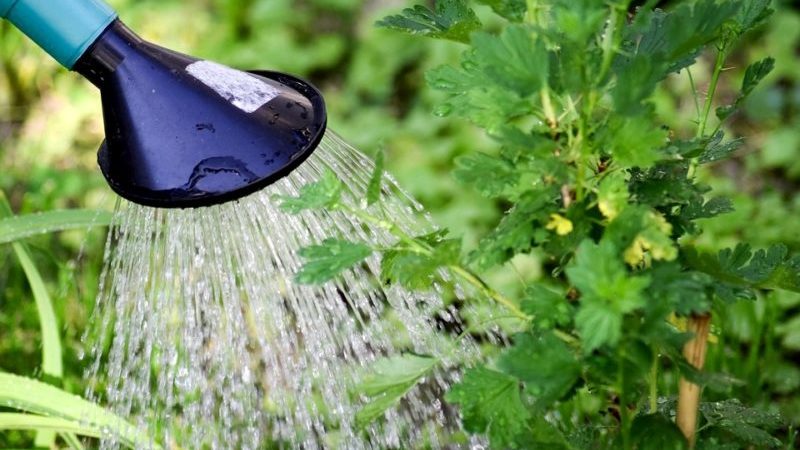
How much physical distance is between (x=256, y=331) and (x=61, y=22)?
0.85 metres

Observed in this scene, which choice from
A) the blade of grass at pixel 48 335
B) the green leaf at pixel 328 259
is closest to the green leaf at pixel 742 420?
the green leaf at pixel 328 259

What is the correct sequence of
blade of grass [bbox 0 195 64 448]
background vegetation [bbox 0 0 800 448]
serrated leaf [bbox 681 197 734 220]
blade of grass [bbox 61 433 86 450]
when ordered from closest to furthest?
serrated leaf [bbox 681 197 734 220], blade of grass [bbox 61 433 86 450], blade of grass [bbox 0 195 64 448], background vegetation [bbox 0 0 800 448]

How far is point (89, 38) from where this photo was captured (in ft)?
4.34

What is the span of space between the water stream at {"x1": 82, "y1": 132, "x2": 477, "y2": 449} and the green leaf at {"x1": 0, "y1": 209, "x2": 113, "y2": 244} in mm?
51

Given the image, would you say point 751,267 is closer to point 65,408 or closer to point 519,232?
point 519,232

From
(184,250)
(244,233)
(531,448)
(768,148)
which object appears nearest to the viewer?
(531,448)

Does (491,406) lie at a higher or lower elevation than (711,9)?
lower

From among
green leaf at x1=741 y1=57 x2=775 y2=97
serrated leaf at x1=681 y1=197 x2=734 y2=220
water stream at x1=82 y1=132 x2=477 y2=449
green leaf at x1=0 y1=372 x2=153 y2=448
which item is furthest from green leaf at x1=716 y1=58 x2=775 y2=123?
green leaf at x1=0 y1=372 x2=153 y2=448

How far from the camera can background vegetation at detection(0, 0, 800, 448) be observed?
2.17 meters

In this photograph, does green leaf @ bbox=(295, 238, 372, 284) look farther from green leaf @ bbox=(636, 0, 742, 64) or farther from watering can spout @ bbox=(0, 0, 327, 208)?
green leaf @ bbox=(636, 0, 742, 64)

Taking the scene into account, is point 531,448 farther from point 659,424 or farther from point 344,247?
point 344,247

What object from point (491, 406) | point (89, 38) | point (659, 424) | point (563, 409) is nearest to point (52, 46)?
point (89, 38)

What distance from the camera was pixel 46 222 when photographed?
74.8 inches

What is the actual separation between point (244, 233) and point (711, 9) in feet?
2.75
